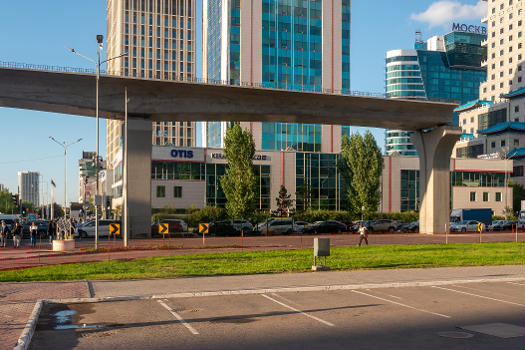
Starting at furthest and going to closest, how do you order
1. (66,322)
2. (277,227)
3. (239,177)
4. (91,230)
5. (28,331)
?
(239,177)
(277,227)
(91,230)
(66,322)
(28,331)

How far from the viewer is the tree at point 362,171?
246 ft

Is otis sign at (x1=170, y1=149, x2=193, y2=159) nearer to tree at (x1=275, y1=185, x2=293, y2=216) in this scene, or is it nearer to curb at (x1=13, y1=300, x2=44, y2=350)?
tree at (x1=275, y1=185, x2=293, y2=216)

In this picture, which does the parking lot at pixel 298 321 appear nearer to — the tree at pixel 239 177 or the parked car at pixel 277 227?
the parked car at pixel 277 227

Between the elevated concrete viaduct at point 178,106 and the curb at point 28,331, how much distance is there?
31105mm

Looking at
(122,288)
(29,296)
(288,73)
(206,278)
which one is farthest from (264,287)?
(288,73)

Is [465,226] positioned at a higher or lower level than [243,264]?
lower

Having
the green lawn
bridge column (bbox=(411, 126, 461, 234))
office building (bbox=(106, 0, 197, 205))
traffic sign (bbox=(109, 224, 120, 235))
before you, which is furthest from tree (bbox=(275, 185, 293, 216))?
office building (bbox=(106, 0, 197, 205))

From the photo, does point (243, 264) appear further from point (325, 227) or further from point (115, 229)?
point (325, 227)

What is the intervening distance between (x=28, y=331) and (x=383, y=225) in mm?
61425

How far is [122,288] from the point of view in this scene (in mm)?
16516

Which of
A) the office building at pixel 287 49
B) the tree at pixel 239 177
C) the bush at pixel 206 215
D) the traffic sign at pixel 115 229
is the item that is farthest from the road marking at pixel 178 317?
the office building at pixel 287 49

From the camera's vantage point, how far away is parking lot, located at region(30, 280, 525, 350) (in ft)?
32.1

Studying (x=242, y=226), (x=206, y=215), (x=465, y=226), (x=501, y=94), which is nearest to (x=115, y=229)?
(x=242, y=226)

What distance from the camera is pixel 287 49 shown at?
114438 millimetres
